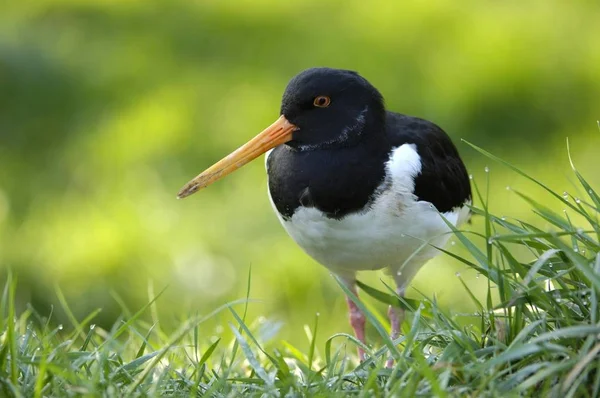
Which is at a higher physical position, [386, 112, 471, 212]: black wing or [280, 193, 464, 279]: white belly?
[386, 112, 471, 212]: black wing

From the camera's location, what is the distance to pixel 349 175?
13.5ft

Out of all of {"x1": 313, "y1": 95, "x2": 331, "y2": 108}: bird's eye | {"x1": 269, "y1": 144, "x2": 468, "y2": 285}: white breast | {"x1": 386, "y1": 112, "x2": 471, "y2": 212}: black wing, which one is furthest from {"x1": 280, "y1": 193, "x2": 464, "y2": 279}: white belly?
{"x1": 313, "y1": 95, "x2": 331, "y2": 108}: bird's eye

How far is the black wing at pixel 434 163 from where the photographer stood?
427 centimetres

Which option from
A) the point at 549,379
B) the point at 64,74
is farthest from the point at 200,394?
the point at 64,74

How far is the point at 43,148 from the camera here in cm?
779

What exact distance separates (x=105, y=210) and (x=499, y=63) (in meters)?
3.24

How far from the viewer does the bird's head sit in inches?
167

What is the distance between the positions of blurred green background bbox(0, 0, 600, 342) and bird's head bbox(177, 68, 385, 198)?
6.53 feet

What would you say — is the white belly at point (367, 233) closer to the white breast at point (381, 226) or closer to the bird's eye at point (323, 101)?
the white breast at point (381, 226)

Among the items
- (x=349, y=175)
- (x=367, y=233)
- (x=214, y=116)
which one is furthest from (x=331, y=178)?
(x=214, y=116)

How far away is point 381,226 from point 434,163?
1.51 ft

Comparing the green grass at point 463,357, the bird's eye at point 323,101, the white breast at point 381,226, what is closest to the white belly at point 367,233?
the white breast at point 381,226

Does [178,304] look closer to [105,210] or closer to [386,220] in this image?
[105,210]

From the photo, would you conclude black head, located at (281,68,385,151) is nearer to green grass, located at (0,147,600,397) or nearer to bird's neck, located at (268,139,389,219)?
bird's neck, located at (268,139,389,219)
